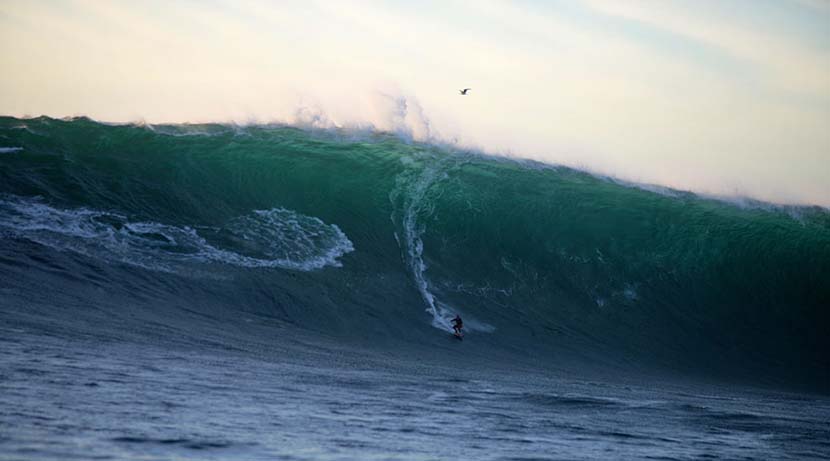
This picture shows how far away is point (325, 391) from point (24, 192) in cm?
833

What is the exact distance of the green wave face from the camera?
45.2 ft

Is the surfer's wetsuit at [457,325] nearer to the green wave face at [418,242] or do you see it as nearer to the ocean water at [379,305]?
the ocean water at [379,305]

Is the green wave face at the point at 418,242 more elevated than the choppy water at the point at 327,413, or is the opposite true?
the green wave face at the point at 418,242

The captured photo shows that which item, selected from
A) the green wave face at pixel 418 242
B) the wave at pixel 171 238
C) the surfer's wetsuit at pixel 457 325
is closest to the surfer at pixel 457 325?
the surfer's wetsuit at pixel 457 325

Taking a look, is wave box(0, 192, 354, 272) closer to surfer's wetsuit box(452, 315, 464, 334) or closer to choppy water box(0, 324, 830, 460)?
surfer's wetsuit box(452, 315, 464, 334)

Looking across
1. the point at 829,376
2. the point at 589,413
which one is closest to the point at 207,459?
the point at 589,413

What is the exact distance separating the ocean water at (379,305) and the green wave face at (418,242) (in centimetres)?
6

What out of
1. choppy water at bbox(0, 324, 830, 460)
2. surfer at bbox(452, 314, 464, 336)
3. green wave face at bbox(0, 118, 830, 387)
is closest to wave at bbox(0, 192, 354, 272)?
green wave face at bbox(0, 118, 830, 387)

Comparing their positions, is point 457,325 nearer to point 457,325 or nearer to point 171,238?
point 457,325

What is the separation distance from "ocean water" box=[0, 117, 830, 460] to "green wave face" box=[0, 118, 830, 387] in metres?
0.06

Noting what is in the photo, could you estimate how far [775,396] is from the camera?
42.2 feet

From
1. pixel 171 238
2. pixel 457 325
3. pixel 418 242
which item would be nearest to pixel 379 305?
pixel 457 325

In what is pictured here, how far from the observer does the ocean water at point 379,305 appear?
6609 mm

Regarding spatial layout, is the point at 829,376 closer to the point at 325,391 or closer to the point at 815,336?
the point at 815,336
